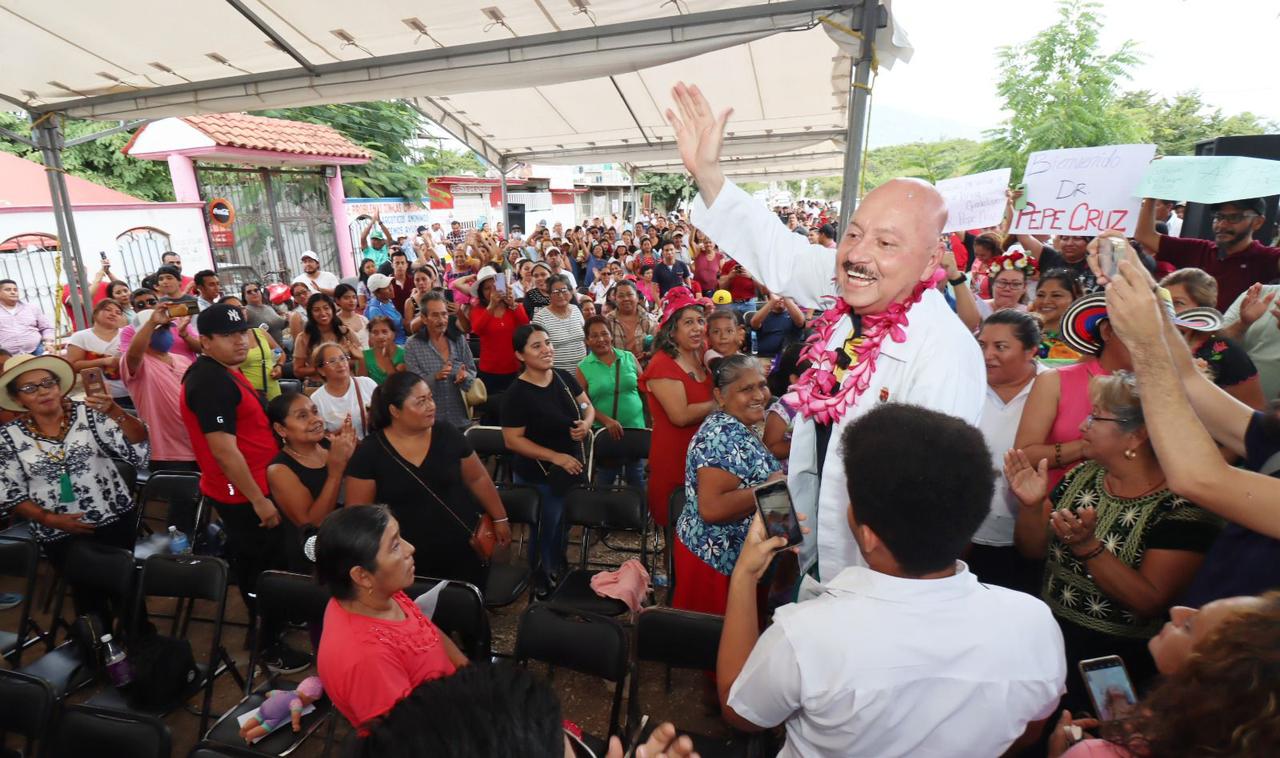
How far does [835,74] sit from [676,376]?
13.0 ft

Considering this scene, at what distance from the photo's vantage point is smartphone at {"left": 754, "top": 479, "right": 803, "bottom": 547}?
1.39 m

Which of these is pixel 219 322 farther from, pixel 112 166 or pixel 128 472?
pixel 112 166

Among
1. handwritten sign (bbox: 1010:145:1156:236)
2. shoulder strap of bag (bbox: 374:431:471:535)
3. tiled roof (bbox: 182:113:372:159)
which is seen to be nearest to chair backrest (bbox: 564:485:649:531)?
shoulder strap of bag (bbox: 374:431:471:535)

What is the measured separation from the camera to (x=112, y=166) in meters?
16.7

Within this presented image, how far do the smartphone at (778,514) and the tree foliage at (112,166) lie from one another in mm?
20883

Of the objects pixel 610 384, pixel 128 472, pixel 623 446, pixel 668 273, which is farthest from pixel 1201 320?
Answer: pixel 668 273

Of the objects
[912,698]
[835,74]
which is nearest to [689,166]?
[912,698]

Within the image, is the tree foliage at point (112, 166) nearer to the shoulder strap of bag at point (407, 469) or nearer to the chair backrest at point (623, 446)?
the chair backrest at point (623, 446)

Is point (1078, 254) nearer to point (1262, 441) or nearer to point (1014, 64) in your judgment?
point (1262, 441)

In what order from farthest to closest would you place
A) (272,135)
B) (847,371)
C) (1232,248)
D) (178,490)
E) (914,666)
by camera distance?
(272,135) → (1232,248) → (178,490) → (847,371) → (914,666)

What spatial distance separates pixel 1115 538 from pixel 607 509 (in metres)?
2.42

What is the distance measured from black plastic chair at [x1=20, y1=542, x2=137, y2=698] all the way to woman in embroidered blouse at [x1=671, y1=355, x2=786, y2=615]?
8.73ft

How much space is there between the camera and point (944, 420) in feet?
3.84

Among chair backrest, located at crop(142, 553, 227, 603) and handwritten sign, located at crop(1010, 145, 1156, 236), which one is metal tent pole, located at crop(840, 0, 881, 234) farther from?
chair backrest, located at crop(142, 553, 227, 603)
